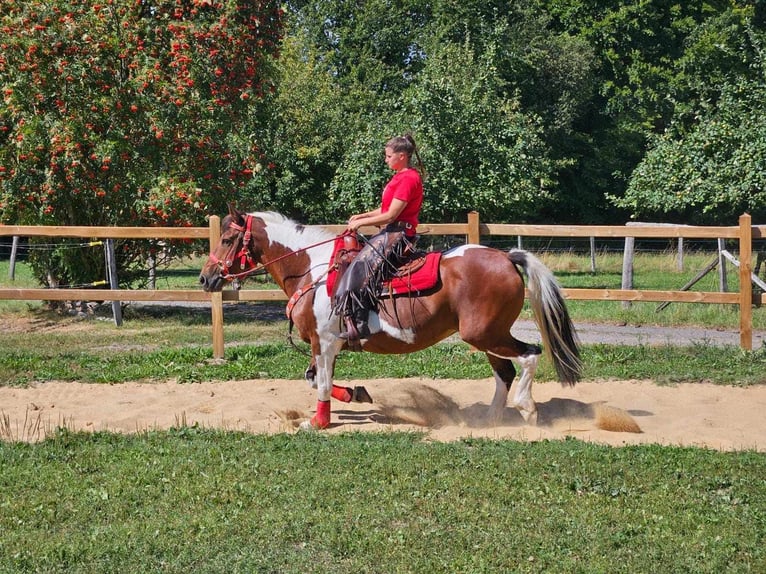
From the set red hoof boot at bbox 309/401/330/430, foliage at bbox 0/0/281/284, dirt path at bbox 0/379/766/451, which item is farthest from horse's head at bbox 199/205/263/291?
foliage at bbox 0/0/281/284

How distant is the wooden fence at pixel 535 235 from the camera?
10.7m

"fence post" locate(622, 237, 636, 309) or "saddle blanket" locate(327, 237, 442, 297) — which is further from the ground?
"saddle blanket" locate(327, 237, 442, 297)

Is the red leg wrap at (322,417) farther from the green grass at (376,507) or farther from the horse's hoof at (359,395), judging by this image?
the green grass at (376,507)

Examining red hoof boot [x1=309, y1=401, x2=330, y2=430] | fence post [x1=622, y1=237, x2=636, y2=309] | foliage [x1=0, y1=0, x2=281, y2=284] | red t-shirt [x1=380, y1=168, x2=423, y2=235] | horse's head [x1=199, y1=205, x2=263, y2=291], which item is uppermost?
foliage [x1=0, y1=0, x2=281, y2=284]

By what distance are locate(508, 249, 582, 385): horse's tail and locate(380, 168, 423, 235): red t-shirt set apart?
930 mm

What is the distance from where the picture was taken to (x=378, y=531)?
4977 millimetres

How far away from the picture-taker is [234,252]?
27.2 feet

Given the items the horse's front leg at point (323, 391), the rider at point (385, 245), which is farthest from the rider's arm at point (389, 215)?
the horse's front leg at point (323, 391)

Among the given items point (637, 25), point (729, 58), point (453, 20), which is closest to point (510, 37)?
point (453, 20)

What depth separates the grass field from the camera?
464 cm

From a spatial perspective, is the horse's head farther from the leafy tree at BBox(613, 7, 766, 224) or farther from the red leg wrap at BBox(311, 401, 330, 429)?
the leafy tree at BBox(613, 7, 766, 224)

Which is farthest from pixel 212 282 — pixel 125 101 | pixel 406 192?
pixel 125 101

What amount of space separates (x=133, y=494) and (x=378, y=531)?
1.67 meters

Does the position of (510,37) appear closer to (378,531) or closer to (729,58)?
(729,58)
